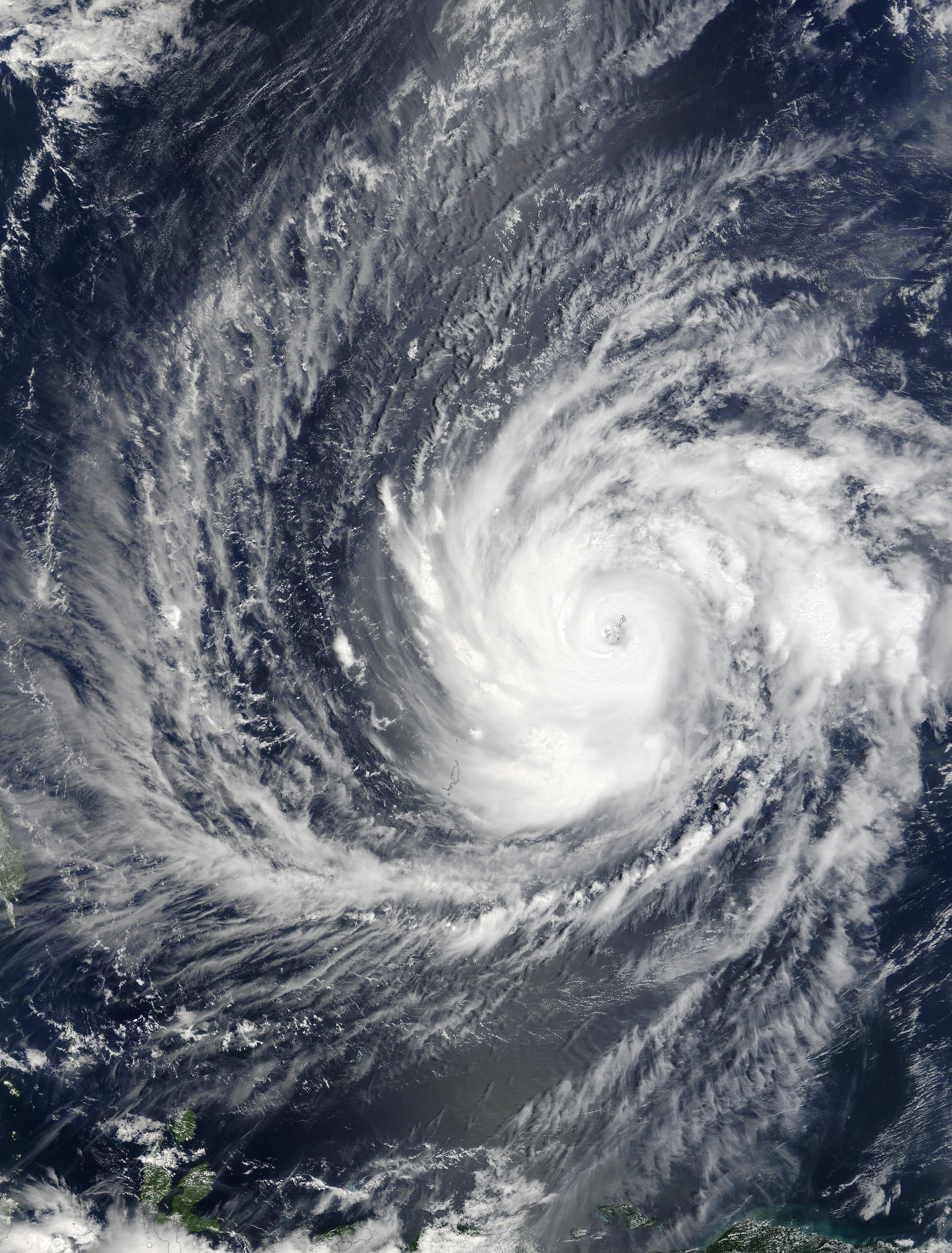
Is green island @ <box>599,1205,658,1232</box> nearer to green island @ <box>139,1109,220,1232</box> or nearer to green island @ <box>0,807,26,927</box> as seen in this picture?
green island @ <box>139,1109,220,1232</box>

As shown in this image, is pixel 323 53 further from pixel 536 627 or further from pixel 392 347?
pixel 536 627

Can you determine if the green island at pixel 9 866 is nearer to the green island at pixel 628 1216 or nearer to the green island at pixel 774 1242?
the green island at pixel 628 1216

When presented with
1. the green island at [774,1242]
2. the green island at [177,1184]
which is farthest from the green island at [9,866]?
the green island at [774,1242]

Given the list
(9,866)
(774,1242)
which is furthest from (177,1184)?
(774,1242)

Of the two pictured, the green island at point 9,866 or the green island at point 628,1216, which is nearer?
the green island at point 628,1216

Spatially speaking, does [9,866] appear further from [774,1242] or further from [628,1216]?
[774,1242]

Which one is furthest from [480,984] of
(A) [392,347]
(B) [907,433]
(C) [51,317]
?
(C) [51,317]

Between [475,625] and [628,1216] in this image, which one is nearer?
[628,1216]
